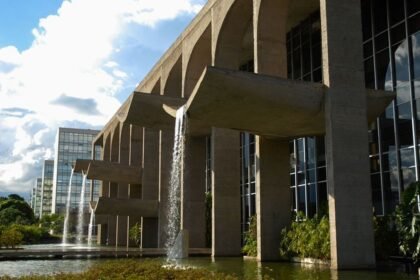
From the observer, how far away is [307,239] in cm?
1864

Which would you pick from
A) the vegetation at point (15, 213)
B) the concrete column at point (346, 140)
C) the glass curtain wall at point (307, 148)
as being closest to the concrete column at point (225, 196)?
the glass curtain wall at point (307, 148)

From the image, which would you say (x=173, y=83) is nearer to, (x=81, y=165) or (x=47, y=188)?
(x=81, y=165)

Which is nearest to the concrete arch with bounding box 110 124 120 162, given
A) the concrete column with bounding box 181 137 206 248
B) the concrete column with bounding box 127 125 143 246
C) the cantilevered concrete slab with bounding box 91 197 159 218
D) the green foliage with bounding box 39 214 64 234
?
the concrete column with bounding box 127 125 143 246

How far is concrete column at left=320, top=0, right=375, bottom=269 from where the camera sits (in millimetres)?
16094

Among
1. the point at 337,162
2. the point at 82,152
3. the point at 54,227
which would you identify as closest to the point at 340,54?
the point at 337,162

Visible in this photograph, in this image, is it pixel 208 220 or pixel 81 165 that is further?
pixel 81 165

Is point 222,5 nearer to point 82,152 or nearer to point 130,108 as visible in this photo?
point 130,108

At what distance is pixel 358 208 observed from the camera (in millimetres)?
16359

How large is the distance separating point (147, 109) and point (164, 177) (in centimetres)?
1122

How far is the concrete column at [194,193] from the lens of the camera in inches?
1101

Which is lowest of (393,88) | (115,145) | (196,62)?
(393,88)

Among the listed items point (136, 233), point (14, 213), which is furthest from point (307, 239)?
point (14, 213)

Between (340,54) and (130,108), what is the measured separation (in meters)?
8.87

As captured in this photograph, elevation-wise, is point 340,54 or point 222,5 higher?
point 222,5
